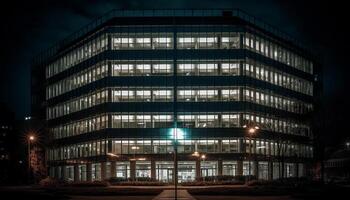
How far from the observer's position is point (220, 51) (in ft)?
318

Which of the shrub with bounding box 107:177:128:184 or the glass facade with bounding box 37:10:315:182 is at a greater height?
the glass facade with bounding box 37:10:315:182

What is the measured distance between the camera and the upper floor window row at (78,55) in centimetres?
9988

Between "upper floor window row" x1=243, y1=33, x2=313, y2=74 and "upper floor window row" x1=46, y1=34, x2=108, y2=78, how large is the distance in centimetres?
2431

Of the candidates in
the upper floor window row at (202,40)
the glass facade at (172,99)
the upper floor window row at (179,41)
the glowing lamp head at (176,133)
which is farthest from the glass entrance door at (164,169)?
the upper floor window row at (202,40)

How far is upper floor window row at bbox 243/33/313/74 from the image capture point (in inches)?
3944

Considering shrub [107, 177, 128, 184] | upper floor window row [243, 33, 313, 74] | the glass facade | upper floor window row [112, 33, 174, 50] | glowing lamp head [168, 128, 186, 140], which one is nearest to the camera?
glowing lamp head [168, 128, 186, 140]

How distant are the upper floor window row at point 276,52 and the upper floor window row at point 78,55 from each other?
24.3 m

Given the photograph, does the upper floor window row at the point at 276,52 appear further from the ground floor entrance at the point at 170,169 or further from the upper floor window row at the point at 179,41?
the ground floor entrance at the point at 170,169

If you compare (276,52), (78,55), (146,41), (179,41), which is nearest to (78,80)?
(78,55)

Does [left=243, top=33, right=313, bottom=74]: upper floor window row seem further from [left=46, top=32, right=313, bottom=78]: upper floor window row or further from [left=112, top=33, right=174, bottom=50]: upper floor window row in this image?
[left=112, top=33, right=174, bottom=50]: upper floor window row

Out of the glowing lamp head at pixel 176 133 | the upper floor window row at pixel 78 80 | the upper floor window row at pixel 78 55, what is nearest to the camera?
the glowing lamp head at pixel 176 133

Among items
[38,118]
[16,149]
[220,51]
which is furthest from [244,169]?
[16,149]

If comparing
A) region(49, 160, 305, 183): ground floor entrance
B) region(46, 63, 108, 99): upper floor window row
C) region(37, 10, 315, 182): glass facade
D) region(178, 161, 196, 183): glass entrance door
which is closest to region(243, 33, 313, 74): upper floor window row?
region(37, 10, 315, 182): glass facade

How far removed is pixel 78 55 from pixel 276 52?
3625 centimetres
